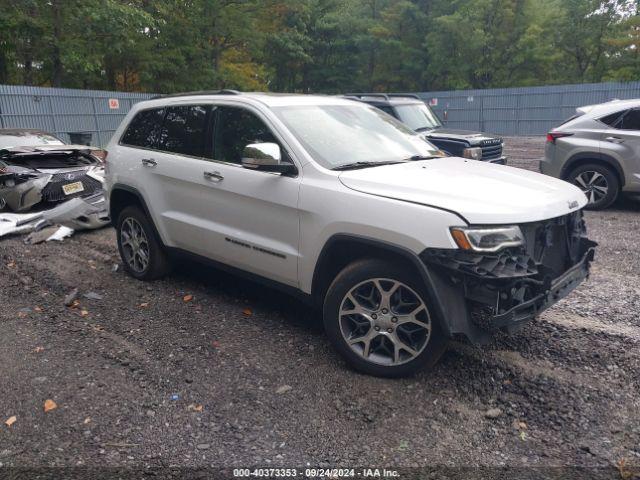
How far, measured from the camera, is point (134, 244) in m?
→ 5.72

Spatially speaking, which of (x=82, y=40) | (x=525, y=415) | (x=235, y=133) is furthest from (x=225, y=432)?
(x=82, y=40)

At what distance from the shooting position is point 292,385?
3646mm

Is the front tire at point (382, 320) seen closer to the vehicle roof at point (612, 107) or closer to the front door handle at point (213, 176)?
the front door handle at point (213, 176)

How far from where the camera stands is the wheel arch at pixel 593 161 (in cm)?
834

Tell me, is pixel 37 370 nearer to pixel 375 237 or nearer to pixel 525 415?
pixel 375 237

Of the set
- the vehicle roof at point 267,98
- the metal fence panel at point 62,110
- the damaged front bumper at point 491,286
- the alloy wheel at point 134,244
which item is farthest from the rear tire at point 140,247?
the metal fence panel at point 62,110

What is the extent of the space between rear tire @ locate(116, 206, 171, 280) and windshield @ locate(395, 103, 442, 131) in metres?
6.70

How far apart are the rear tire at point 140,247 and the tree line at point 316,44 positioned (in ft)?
49.3

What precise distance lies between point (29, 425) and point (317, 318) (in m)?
2.30

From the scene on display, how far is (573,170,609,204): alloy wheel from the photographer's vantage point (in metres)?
8.58

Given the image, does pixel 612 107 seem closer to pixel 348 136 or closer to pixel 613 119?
pixel 613 119

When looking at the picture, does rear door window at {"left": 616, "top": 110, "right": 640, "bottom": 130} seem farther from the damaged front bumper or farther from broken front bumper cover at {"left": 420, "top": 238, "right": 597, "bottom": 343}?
broken front bumper cover at {"left": 420, "top": 238, "right": 597, "bottom": 343}

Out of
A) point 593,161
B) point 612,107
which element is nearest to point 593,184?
point 593,161

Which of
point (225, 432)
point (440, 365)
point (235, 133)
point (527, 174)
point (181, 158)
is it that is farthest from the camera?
point (181, 158)
